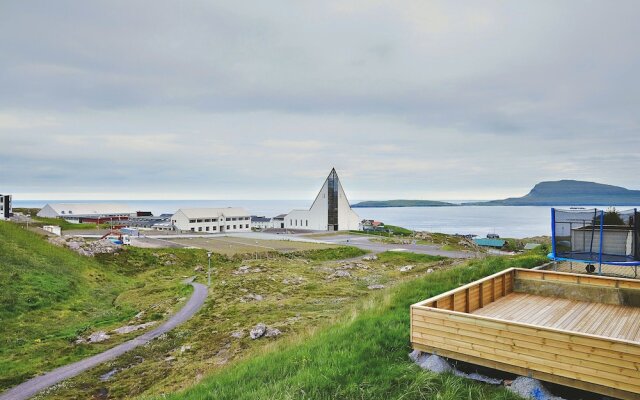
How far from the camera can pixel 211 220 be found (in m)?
84.9

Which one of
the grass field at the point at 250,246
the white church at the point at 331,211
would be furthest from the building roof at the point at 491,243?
the grass field at the point at 250,246

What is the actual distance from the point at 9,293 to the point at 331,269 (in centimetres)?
2697

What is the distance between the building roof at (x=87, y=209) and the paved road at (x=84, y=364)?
10417 centimetres

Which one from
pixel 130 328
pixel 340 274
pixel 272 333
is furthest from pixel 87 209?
pixel 272 333

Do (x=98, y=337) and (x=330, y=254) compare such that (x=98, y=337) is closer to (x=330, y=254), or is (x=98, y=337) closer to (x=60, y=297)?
(x=60, y=297)

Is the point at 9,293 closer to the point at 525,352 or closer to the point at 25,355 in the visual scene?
the point at 25,355

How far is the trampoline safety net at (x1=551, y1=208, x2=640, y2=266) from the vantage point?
1461cm

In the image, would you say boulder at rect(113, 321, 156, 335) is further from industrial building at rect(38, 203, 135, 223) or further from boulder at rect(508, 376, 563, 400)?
industrial building at rect(38, 203, 135, 223)

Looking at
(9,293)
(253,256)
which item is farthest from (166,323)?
(253,256)

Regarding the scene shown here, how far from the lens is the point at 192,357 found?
56.5 feet

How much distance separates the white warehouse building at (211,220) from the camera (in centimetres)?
8244

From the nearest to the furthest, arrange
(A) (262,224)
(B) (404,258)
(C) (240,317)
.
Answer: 1. (C) (240,317)
2. (B) (404,258)
3. (A) (262,224)

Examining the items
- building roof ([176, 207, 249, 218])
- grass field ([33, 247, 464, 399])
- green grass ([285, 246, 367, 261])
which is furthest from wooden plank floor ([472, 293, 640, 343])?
building roof ([176, 207, 249, 218])

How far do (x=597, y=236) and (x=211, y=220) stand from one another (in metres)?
77.6
